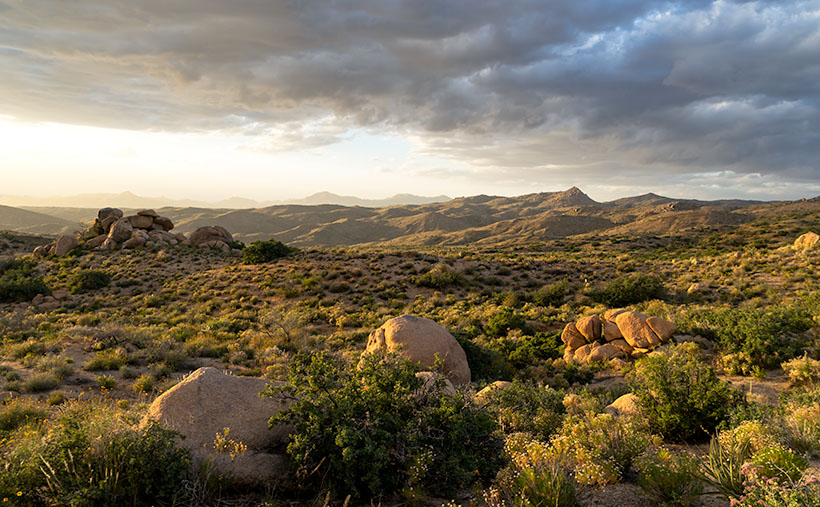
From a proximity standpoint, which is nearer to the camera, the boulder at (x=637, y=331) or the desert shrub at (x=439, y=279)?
the boulder at (x=637, y=331)

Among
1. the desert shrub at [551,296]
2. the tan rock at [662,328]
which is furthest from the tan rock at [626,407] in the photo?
the desert shrub at [551,296]

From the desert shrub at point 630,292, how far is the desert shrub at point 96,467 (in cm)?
2127

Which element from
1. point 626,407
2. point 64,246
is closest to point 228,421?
point 626,407

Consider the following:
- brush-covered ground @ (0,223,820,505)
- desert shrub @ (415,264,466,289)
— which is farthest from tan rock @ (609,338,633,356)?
desert shrub @ (415,264,466,289)

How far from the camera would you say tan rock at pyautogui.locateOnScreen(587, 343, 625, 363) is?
43.0 feet

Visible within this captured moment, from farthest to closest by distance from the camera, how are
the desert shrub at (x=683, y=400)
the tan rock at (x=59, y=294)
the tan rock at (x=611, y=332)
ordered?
the tan rock at (x=59, y=294), the tan rock at (x=611, y=332), the desert shrub at (x=683, y=400)

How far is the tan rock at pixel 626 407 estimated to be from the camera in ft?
25.6

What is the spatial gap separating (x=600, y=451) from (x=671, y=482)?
0.92 meters

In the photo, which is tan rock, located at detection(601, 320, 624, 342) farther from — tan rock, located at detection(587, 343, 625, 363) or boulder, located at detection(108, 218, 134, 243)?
boulder, located at detection(108, 218, 134, 243)

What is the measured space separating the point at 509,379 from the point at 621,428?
7.05 metres

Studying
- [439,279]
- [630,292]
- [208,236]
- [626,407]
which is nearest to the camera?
[626,407]

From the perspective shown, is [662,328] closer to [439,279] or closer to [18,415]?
[439,279]

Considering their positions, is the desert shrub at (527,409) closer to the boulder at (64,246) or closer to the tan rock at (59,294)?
the tan rock at (59,294)

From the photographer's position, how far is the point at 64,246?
138ft
